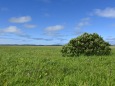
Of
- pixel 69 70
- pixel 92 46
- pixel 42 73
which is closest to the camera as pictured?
pixel 42 73

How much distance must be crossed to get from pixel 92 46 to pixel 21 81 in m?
15.7

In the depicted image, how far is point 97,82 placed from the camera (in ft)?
34.0

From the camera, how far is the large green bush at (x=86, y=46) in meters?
24.7

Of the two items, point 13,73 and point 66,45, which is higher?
point 66,45

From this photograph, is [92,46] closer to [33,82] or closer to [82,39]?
[82,39]

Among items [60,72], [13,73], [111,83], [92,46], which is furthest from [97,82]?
[92,46]

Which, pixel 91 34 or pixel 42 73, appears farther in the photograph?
pixel 91 34

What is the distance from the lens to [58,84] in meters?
Answer: 9.90

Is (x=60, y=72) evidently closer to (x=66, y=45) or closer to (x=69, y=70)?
(x=69, y=70)

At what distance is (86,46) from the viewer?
25.3 metres

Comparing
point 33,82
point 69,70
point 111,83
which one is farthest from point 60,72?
point 111,83

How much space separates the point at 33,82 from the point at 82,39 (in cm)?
1558

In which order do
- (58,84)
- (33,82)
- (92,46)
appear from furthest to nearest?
(92,46)
(33,82)
(58,84)

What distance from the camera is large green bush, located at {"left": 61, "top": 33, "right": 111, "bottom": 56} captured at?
81.2 ft
